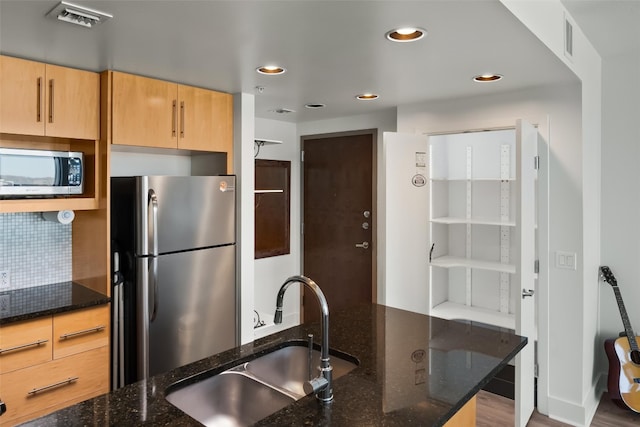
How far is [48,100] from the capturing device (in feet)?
7.72

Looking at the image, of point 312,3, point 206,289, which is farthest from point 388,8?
point 206,289

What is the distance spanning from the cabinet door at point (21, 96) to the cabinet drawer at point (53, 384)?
122cm

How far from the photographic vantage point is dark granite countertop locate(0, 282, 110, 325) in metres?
2.19

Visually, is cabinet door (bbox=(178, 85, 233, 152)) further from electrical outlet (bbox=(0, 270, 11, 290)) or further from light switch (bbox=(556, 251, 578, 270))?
light switch (bbox=(556, 251, 578, 270))

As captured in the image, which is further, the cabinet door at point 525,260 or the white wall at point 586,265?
the white wall at point 586,265

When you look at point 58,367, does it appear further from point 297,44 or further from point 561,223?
point 561,223

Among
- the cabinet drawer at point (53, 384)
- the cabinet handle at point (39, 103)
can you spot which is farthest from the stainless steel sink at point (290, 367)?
the cabinet handle at point (39, 103)

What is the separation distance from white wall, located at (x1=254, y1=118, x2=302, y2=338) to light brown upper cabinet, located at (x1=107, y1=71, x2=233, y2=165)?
1.21m

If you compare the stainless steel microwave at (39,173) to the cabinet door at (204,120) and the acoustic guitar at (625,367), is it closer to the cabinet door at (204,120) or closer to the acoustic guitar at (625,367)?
the cabinet door at (204,120)

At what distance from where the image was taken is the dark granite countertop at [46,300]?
2.19 m

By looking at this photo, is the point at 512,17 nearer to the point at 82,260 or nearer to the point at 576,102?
the point at 576,102

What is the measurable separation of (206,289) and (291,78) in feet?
4.79

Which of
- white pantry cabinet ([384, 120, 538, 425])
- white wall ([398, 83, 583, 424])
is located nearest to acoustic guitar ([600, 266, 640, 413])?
white wall ([398, 83, 583, 424])

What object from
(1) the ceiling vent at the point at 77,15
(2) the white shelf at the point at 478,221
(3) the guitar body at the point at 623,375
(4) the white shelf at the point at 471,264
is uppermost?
(1) the ceiling vent at the point at 77,15
